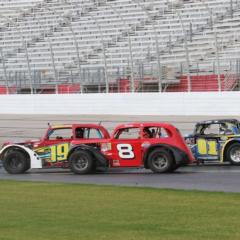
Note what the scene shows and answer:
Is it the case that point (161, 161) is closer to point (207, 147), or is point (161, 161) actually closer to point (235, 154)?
point (207, 147)

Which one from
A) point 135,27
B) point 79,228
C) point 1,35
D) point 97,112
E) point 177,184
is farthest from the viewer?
point 1,35

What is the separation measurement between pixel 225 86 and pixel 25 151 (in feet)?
57.1

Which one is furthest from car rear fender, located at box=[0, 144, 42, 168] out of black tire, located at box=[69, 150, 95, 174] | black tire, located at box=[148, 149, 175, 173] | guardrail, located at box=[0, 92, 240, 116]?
guardrail, located at box=[0, 92, 240, 116]

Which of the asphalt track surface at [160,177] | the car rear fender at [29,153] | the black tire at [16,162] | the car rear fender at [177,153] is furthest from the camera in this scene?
the black tire at [16,162]

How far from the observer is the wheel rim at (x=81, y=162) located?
16.8 metres

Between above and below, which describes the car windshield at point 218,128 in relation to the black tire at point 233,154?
above

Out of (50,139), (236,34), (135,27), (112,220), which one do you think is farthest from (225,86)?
(112,220)

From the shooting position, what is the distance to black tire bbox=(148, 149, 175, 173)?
16.3m

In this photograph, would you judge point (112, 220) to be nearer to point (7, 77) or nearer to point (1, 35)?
point (7, 77)

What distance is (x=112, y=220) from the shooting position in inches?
352

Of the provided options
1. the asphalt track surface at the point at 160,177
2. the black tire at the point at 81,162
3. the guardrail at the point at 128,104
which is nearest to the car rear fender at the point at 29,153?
the asphalt track surface at the point at 160,177

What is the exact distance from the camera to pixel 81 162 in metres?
16.8

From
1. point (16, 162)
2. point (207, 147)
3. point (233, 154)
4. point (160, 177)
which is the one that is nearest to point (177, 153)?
point (160, 177)

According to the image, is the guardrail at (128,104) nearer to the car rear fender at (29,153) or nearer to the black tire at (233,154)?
the black tire at (233,154)
